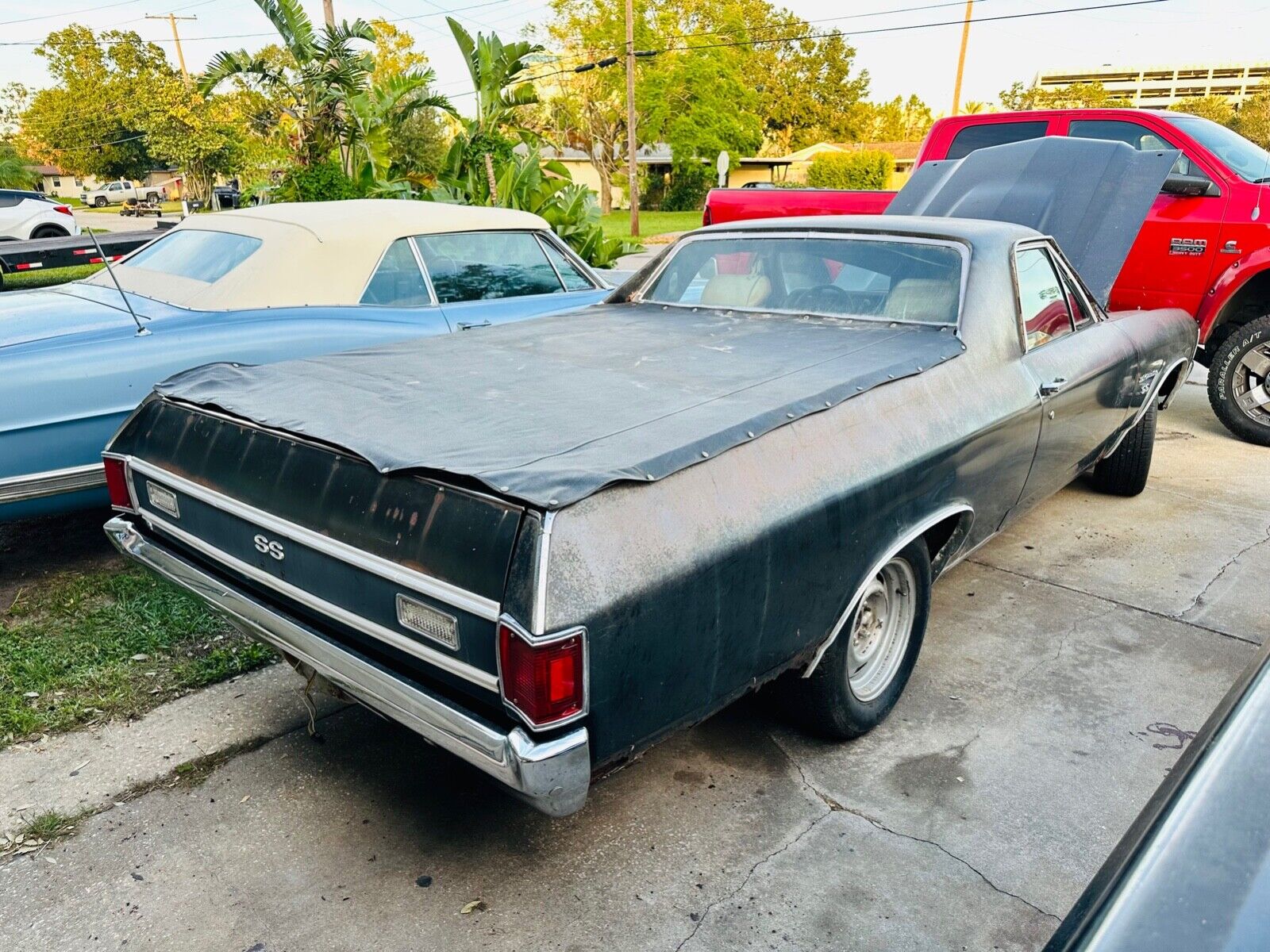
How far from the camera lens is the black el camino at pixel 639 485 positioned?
1953 mm

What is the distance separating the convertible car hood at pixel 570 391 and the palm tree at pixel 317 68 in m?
9.94

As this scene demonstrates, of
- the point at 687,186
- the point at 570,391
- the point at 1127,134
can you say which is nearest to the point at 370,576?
the point at 570,391

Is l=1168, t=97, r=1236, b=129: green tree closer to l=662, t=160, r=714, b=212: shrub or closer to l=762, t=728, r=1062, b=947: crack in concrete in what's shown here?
l=662, t=160, r=714, b=212: shrub

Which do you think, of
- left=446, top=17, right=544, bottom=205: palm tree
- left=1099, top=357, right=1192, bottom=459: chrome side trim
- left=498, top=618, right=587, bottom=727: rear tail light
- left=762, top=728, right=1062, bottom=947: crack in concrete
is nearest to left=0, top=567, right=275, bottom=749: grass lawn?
left=498, top=618, right=587, bottom=727: rear tail light

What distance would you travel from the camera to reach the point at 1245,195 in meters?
6.06

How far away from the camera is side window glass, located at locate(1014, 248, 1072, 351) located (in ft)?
12.0

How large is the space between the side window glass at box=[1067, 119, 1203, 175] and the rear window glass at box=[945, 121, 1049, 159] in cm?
30

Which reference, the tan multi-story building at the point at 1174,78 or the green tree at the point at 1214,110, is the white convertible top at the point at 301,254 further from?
the tan multi-story building at the point at 1174,78

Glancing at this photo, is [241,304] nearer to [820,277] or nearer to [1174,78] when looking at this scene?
[820,277]

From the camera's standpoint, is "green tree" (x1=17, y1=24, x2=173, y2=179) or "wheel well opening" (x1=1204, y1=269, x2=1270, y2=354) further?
"green tree" (x1=17, y1=24, x2=173, y2=179)

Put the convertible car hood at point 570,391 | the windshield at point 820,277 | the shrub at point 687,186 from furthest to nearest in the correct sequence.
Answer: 1. the shrub at point 687,186
2. the windshield at point 820,277
3. the convertible car hood at point 570,391

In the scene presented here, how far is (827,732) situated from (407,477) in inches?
63.2

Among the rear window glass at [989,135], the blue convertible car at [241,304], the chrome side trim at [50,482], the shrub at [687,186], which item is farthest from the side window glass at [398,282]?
the shrub at [687,186]

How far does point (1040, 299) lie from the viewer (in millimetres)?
3859
